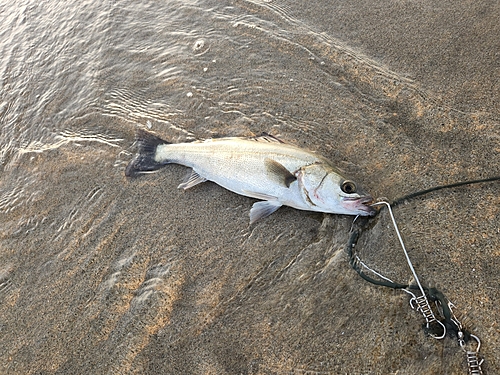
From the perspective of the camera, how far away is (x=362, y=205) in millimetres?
3377

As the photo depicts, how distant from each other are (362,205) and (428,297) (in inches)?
36.2

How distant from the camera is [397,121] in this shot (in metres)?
4.06

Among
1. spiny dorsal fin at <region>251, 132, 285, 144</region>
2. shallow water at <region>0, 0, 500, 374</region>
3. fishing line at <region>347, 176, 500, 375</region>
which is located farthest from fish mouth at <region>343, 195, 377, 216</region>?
spiny dorsal fin at <region>251, 132, 285, 144</region>

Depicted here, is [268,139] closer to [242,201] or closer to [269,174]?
[269,174]

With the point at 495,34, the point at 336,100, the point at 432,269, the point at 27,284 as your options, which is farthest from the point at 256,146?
A: the point at 495,34

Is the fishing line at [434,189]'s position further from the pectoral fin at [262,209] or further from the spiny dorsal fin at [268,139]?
the spiny dorsal fin at [268,139]

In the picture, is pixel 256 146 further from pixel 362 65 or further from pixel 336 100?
pixel 362 65

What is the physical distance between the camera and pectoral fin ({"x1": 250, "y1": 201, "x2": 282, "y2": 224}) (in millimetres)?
3705

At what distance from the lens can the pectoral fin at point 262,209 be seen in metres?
3.71

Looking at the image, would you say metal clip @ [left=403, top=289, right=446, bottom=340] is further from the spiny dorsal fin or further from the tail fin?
the tail fin

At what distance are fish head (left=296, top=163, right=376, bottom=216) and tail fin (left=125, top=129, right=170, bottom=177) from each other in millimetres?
1772

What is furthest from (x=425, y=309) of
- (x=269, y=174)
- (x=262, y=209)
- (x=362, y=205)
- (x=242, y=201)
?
(x=242, y=201)

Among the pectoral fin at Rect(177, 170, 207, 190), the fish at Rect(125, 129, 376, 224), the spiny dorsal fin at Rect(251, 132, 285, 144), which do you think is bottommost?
the pectoral fin at Rect(177, 170, 207, 190)

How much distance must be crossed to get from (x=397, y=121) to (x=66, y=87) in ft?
15.2
